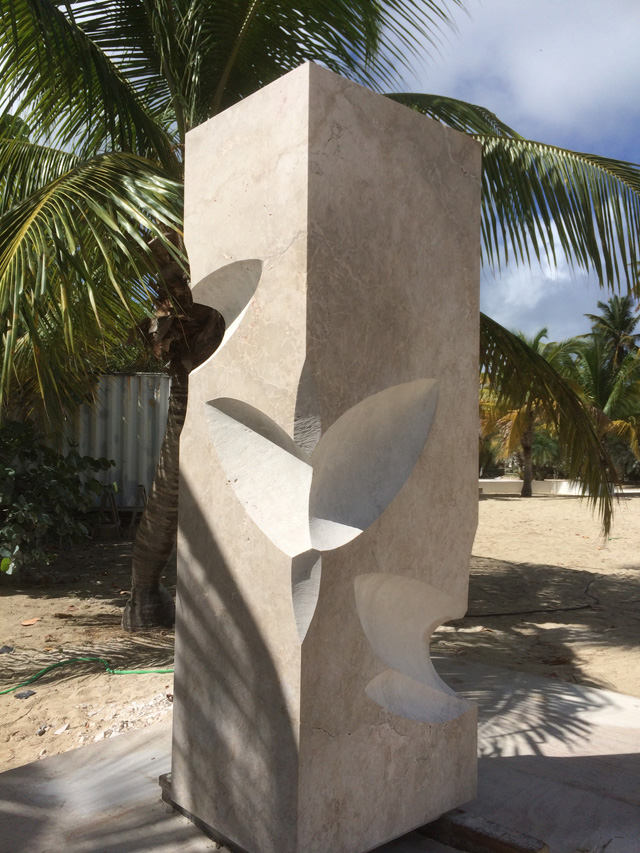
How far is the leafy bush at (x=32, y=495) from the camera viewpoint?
6.49 m

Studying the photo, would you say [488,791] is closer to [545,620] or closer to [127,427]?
[545,620]

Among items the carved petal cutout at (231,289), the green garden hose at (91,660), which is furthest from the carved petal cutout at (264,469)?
the green garden hose at (91,660)

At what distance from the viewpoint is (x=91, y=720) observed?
3.82 meters

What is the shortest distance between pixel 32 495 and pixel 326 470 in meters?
5.38

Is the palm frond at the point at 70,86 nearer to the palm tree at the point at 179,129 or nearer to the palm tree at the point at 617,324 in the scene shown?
the palm tree at the point at 179,129

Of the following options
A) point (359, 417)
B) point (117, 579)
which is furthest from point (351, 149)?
point (117, 579)

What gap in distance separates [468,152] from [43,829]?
2.63m

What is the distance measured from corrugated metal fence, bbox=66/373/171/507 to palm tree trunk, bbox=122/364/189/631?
16.6 feet

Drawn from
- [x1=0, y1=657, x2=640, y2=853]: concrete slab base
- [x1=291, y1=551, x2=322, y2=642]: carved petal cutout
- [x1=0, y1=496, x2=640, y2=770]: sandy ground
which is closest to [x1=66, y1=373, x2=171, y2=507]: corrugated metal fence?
[x1=0, y1=496, x2=640, y2=770]: sandy ground

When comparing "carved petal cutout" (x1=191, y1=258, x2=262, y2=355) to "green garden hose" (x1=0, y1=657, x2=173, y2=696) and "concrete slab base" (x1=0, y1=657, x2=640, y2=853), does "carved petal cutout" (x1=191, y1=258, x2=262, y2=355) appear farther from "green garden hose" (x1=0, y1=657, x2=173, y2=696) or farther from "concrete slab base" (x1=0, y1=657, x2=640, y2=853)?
"green garden hose" (x1=0, y1=657, x2=173, y2=696)

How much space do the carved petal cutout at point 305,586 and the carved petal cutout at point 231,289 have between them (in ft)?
2.34

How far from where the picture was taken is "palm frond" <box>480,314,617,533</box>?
5562 millimetres

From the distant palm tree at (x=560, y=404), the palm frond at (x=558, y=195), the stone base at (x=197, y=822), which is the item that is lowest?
the stone base at (x=197, y=822)

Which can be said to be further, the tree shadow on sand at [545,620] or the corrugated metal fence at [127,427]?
the corrugated metal fence at [127,427]
